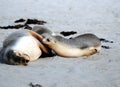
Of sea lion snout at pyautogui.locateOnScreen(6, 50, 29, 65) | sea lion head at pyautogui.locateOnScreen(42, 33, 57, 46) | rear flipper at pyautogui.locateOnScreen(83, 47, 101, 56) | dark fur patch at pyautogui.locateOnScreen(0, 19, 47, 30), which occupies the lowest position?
dark fur patch at pyautogui.locateOnScreen(0, 19, 47, 30)

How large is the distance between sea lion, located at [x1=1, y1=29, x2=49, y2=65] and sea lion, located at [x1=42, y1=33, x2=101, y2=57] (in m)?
0.17

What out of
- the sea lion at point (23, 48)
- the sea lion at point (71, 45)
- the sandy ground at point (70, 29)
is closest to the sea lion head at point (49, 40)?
the sea lion at point (71, 45)

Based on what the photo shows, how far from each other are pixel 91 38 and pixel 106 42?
1492mm

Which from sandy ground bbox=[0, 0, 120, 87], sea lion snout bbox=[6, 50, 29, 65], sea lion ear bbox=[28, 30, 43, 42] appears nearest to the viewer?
sandy ground bbox=[0, 0, 120, 87]

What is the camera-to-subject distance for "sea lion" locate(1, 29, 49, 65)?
23.4 ft

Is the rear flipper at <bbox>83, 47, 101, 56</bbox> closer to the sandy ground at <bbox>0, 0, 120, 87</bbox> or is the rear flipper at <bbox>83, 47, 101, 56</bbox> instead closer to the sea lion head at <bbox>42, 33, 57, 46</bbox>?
the sandy ground at <bbox>0, 0, 120, 87</bbox>

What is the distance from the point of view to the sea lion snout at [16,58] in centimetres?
710

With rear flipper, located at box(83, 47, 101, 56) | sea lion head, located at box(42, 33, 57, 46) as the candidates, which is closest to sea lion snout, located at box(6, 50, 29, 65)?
sea lion head, located at box(42, 33, 57, 46)

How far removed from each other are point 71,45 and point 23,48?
0.98 metres

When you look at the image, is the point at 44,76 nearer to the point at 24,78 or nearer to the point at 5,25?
the point at 24,78

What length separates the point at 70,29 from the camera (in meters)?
11.4

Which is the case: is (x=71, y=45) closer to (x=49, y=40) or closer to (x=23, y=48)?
(x=49, y=40)

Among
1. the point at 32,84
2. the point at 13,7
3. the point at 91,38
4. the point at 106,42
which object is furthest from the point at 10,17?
the point at 32,84

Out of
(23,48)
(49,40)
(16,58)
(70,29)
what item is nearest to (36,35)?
(49,40)
